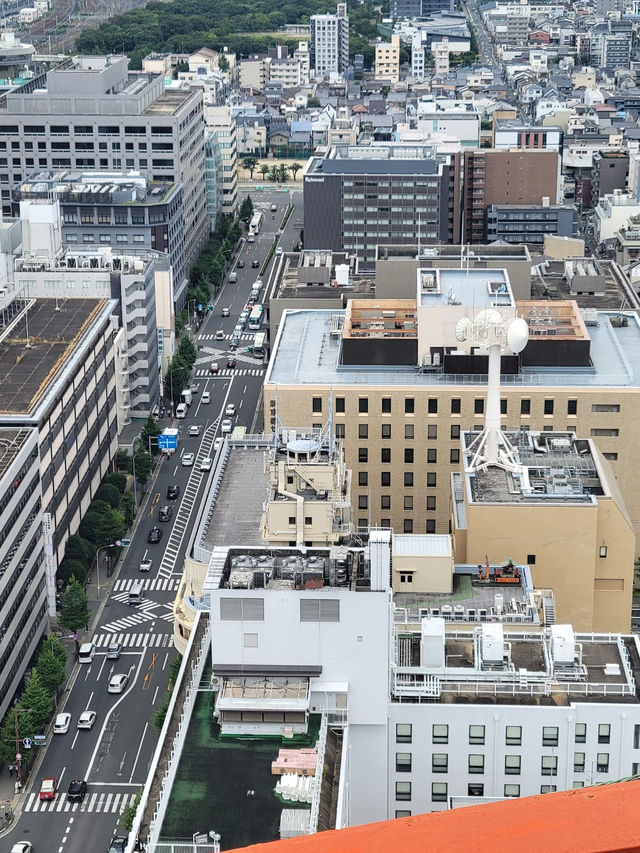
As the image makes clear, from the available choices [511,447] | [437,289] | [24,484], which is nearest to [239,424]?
[437,289]

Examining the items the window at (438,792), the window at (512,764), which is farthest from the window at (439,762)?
the window at (512,764)

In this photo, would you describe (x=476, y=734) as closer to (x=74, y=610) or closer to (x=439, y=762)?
(x=439, y=762)

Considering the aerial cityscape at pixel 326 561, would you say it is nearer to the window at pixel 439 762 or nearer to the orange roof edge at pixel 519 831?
the orange roof edge at pixel 519 831

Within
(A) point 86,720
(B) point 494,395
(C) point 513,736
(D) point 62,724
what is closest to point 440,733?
(C) point 513,736

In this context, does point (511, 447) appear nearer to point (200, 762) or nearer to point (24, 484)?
point (24, 484)

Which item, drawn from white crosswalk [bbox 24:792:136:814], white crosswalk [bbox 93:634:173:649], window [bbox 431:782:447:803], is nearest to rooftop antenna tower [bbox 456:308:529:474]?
white crosswalk [bbox 93:634:173:649]

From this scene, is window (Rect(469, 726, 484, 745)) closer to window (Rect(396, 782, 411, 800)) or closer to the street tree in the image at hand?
window (Rect(396, 782, 411, 800))
